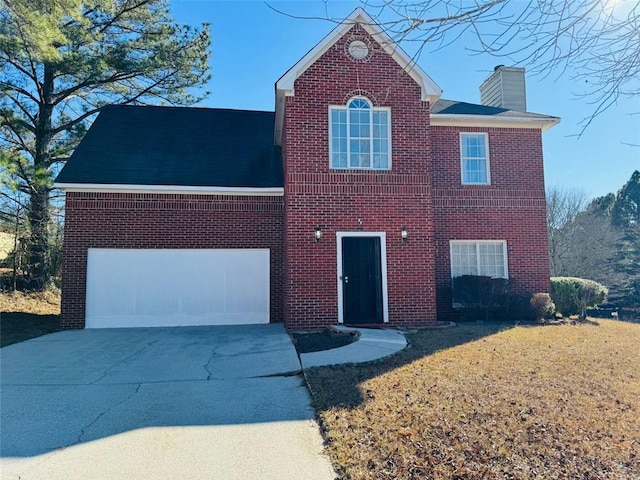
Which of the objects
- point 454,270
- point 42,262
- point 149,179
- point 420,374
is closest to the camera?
point 420,374

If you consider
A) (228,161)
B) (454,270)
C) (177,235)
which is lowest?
(454,270)

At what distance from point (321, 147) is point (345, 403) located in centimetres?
691

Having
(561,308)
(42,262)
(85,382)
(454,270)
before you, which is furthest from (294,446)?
(42,262)

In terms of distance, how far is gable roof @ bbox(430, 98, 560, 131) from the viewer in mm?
12445

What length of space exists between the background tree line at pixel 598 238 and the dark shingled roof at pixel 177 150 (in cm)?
1933

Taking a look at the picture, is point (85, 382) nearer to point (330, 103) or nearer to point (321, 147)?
point (321, 147)

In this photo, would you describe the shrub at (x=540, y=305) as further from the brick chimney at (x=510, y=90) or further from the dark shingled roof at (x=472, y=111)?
the brick chimney at (x=510, y=90)

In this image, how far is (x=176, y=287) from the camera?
1155cm

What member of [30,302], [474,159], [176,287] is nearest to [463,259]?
[474,159]

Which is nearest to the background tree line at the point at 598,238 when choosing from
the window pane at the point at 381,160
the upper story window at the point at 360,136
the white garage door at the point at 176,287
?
the window pane at the point at 381,160

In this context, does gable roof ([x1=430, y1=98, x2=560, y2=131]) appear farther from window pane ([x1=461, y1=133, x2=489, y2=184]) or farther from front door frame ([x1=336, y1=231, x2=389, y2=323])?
front door frame ([x1=336, y1=231, x2=389, y2=323])

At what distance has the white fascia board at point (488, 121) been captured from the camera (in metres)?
12.4

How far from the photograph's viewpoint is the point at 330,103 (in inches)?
412

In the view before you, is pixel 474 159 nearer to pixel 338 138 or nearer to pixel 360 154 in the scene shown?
pixel 360 154
